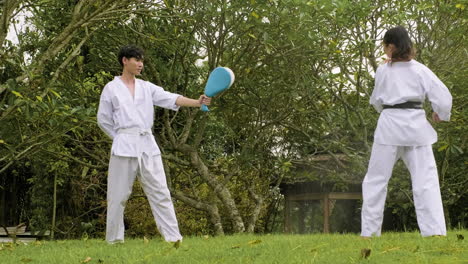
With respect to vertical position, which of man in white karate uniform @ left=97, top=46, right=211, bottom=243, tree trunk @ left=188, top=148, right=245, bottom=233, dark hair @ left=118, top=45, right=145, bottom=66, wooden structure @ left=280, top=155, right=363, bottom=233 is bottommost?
wooden structure @ left=280, top=155, right=363, bottom=233

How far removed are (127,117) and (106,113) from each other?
0.24 meters

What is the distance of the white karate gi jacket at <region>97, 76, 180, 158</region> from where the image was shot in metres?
6.12

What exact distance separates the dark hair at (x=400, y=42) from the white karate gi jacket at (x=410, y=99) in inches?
3.1

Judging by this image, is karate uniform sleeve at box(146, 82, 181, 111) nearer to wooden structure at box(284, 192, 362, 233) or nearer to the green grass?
the green grass

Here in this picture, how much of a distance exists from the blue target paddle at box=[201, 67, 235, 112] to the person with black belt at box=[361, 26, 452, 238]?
1318 millimetres

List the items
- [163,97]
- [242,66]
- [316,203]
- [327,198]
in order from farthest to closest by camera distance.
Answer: [316,203], [327,198], [242,66], [163,97]

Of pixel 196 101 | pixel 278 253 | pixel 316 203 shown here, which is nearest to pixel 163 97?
pixel 196 101

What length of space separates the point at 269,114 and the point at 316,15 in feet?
9.72

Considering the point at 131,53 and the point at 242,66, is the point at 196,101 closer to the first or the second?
the point at 131,53

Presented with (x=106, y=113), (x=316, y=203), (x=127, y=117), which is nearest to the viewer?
(x=127, y=117)

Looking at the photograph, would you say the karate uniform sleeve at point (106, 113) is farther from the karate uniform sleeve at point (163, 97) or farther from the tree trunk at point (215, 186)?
the tree trunk at point (215, 186)

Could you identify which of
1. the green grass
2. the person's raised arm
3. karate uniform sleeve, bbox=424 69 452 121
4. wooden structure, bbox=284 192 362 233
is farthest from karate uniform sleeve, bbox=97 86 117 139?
wooden structure, bbox=284 192 362 233

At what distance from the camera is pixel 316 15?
26.7 feet

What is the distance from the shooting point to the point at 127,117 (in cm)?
616
